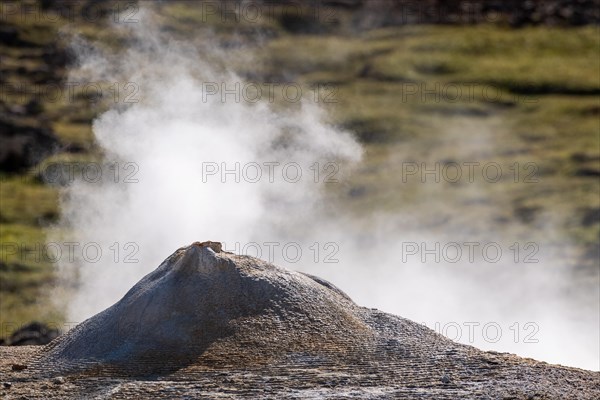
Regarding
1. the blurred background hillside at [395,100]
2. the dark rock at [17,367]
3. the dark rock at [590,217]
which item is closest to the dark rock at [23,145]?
the blurred background hillside at [395,100]

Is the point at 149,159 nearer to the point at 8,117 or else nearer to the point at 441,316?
the point at 441,316

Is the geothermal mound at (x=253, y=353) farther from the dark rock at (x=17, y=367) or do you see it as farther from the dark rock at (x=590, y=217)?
the dark rock at (x=590, y=217)

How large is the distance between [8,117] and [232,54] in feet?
48.5

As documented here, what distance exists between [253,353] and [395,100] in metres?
46.0

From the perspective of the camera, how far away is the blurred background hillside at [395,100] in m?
41.8

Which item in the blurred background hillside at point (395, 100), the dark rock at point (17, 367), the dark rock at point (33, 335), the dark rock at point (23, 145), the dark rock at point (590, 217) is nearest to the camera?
the dark rock at point (17, 367)

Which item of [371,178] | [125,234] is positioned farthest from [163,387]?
[371,178]

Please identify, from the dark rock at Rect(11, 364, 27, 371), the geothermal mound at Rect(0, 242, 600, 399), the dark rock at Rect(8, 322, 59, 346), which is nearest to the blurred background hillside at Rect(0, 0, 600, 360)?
the dark rock at Rect(8, 322, 59, 346)

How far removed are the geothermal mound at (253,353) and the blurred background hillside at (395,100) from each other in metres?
16.5

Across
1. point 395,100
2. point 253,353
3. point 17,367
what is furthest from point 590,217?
point 17,367

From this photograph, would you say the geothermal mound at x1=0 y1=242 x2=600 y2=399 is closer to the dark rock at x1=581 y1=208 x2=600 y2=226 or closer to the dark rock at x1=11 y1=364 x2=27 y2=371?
the dark rock at x1=11 y1=364 x2=27 y2=371

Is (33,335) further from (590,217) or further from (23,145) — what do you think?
(23,145)

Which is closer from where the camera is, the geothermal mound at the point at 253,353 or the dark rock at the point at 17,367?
the geothermal mound at the point at 253,353

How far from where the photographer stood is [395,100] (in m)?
58.5
